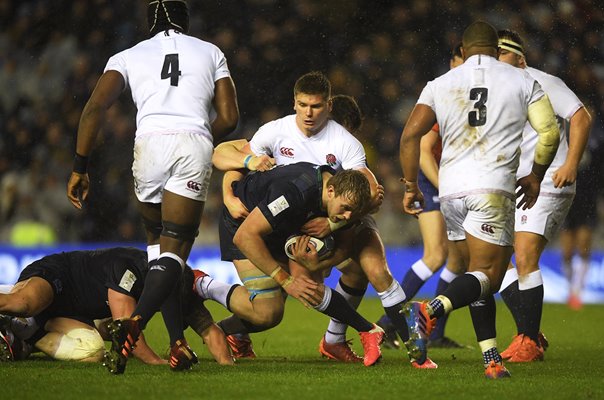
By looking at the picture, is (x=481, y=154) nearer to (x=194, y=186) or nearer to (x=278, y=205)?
(x=278, y=205)

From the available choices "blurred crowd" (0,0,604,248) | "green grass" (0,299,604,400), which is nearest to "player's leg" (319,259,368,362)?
"green grass" (0,299,604,400)

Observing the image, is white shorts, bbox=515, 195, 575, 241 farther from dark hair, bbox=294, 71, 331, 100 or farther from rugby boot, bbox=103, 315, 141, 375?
rugby boot, bbox=103, 315, 141, 375

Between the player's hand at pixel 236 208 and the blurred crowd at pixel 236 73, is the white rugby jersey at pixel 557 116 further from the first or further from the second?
the blurred crowd at pixel 236 73

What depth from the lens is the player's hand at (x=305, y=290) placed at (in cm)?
569

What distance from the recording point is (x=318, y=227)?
233 inches

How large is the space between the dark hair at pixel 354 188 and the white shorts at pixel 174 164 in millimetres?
695

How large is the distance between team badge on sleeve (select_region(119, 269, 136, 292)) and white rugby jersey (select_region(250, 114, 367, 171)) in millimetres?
1099

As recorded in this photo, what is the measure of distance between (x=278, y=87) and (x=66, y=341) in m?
8.30

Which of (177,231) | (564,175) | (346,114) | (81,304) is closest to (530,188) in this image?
(564,175)

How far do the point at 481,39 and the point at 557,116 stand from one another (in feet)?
4.73

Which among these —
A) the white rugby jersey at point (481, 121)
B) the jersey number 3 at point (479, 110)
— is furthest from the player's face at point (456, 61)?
the jersey number 3 at point (479, 110)

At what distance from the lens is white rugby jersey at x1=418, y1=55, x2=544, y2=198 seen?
17.9 feet

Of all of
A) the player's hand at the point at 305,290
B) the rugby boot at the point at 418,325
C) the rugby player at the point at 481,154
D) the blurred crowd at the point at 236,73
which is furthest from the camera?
the blurred crowd at the point at 236,73

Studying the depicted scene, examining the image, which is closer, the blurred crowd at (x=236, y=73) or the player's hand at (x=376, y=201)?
the player's hand at (x=376, y=201)
